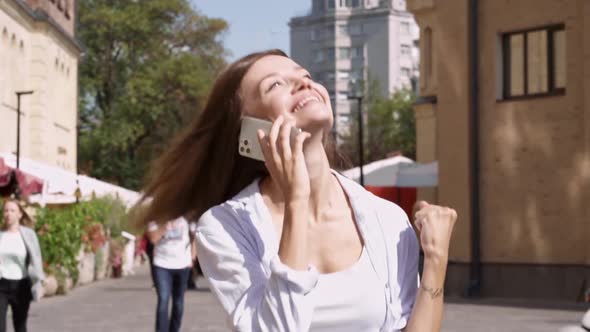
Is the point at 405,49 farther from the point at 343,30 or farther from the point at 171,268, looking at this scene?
the point at 171,268

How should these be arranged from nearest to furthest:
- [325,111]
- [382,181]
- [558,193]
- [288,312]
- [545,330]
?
[288,312] → [325,111] → [545,330] → [558,193] → [382,181]

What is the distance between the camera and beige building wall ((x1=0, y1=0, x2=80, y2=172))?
47.6 meters

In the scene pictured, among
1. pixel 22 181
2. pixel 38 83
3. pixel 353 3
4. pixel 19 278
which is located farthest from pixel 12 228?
pixel 353 3

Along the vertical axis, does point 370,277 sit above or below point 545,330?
above

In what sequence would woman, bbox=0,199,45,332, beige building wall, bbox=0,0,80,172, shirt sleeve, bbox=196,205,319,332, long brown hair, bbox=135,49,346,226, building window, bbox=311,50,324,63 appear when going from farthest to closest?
building window, bbox=311,50,324,63
beige building wall, bbox=0,0,80,172
woman, bbox=0,199,45,332
long brown hair, bbox=135,49,346,226
shirt sleeve, bbox=196,205,319,332

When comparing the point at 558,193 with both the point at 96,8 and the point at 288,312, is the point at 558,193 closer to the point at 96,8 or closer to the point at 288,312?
the point at 288,312

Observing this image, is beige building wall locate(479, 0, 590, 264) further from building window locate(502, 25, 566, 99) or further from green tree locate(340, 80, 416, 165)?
green tree locate(340, 80, 416, 165)

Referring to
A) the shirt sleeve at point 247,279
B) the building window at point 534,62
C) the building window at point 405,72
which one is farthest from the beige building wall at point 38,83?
the building window at point 405,72

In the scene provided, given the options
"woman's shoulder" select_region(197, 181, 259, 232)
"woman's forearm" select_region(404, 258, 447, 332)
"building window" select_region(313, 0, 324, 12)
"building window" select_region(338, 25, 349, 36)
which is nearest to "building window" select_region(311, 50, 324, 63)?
"building window" select_region(338, 25, 349, 36)

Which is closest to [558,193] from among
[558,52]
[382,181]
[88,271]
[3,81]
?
[558,52]

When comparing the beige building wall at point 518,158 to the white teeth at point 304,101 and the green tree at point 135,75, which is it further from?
the green tree at point 135,75

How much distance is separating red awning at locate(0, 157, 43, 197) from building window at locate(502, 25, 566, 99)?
10695 millimetres

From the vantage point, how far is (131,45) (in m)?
77.3

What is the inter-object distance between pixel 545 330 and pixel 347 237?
15490 millimetres
